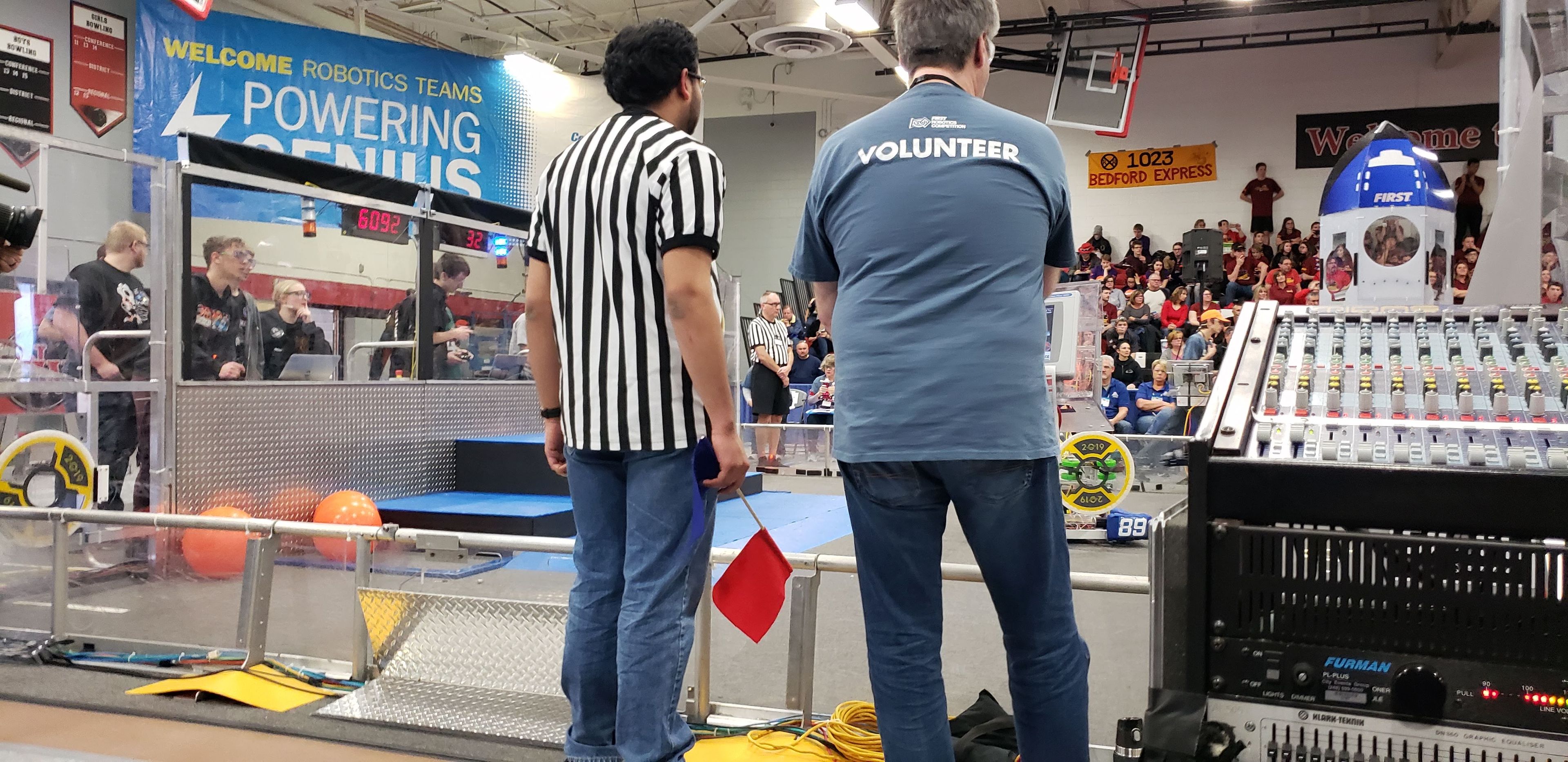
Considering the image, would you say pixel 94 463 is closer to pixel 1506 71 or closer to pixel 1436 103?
pixel 1506 71

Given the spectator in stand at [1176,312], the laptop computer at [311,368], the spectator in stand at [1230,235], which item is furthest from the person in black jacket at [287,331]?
the spectator in stand at [1230,235]

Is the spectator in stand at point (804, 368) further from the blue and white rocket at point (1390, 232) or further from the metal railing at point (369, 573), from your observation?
the blue and white rocket at point (1390, 232)

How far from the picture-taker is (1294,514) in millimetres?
1391

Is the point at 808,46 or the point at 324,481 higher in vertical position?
the point at 808,46

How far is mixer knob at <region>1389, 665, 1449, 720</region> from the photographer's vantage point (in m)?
1.33

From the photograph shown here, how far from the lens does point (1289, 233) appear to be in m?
14.3

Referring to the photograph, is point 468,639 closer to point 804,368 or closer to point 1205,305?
point 804,368

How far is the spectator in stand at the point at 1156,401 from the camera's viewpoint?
8867 millimetres

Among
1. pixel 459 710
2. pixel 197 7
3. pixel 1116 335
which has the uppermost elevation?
pixel 197 7

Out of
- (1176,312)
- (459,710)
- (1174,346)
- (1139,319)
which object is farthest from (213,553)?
(1176,312)

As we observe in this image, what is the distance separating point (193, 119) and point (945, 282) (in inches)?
431

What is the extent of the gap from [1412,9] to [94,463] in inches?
643

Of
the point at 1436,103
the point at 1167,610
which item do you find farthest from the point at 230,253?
the point at 1436,103

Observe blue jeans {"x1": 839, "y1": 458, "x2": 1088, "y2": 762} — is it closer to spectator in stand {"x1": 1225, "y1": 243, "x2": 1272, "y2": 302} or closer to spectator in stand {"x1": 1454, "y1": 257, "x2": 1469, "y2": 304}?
spectator in stand {"x1": 1454, "y1": 257, "x2": 1469, "y2": 304}
